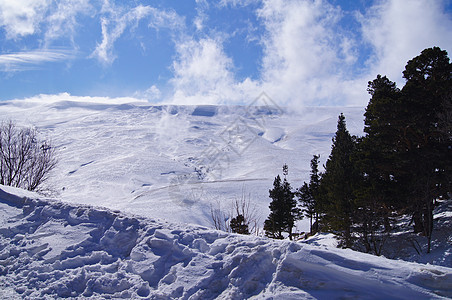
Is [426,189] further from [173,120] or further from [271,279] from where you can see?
[173,120]

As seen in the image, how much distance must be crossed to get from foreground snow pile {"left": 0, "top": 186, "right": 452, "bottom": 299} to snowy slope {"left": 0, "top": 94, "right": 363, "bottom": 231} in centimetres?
149

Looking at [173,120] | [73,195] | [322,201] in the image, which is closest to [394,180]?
[322,201]

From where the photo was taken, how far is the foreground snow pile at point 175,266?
11.2 feet

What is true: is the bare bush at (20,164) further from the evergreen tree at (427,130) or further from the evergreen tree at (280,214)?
the evergreen tree at (427,130)

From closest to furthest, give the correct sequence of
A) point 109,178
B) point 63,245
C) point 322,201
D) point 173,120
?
point 63,245 → point 322,201 → point 109,178 → point 173,120

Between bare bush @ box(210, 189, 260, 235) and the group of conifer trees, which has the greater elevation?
the group of conifer trees

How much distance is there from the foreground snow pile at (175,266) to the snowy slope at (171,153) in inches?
58.8

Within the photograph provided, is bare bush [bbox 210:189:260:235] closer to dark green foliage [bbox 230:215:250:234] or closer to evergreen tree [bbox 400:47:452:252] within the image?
dark green foliage [bbox 230:215:250:234]

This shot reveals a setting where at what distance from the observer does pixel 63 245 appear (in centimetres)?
511

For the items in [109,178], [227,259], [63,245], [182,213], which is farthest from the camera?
[109,178]

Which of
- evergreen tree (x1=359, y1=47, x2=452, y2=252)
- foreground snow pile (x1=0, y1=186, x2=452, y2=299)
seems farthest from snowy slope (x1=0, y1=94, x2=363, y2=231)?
evergreen tree (x1=359, y1=47, x2=452, y2=252)

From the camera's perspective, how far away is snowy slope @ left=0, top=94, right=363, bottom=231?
49812 mm

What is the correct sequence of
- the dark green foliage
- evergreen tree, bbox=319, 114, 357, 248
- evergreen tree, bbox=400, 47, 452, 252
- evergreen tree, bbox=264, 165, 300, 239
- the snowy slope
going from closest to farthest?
the dark green foliage < evergreen tree, bbox=400, 47, 452, 252 < evergreen tree, bbox=319, 114, 357, 248 < evergreen tree, bbox=264, 165, 300, 239 < the snowy slope

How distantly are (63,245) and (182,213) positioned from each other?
35043 millimetres
